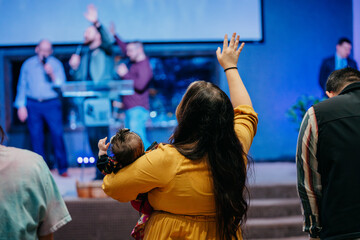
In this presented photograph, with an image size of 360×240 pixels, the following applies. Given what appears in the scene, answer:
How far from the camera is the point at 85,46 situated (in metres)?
5.09

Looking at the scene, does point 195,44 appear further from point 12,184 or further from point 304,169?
point 12,184

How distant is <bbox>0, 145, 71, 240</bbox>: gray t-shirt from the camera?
95 cm

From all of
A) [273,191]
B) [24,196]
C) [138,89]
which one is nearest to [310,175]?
[24,196]

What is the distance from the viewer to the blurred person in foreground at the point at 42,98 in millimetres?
4977

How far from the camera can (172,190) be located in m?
1.00

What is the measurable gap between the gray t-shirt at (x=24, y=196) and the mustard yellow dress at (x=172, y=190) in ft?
0.57

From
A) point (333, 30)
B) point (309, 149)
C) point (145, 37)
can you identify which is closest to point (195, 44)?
point (145, 37)

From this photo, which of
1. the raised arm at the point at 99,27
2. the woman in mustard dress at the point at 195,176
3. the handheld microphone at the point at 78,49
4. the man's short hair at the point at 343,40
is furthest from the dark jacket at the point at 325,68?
the woman in mustard dress at the point at 195,176

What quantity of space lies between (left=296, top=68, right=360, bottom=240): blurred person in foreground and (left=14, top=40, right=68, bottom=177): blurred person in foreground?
423cm

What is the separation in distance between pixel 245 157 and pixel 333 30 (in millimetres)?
5209

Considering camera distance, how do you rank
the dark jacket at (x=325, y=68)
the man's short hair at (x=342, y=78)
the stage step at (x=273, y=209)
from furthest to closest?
1. the dark jacket at (x=325, y=68)
2. the stage step at (x=273, y=209)
3. the man's short hair at (x=342, y=78)

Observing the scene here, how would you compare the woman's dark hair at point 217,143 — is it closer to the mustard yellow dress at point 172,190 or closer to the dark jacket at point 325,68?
the mustard yellow dress at point 172,190

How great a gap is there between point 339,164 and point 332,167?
0.08ft

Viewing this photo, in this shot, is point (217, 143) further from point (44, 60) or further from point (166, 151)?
point (44, 60)
